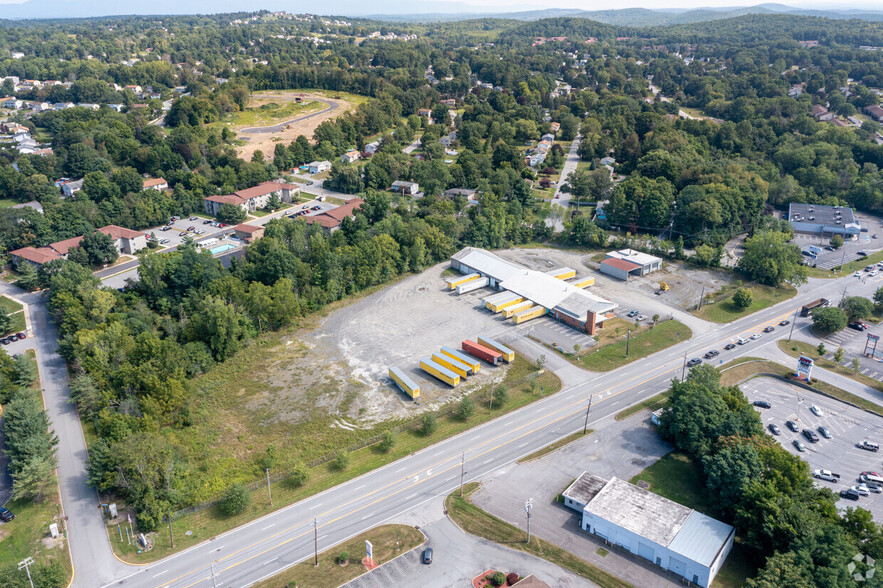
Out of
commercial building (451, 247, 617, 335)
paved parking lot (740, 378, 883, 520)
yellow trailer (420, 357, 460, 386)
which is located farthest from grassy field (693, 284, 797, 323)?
yellow trailer (420, 357, 460, 386)

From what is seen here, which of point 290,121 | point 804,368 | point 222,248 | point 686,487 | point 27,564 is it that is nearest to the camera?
point 27,564

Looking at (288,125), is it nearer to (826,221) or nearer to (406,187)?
(406,187)

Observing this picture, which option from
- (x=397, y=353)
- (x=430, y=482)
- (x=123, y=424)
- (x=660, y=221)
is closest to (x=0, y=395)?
(x=123, y=424)

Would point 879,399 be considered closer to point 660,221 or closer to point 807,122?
point 660,221

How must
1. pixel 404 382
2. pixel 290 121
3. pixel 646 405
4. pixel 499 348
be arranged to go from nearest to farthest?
pixel 646 405
pixel 404 382
pixel 499 348
pixel 290 121

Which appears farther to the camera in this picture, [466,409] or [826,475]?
[466,409]

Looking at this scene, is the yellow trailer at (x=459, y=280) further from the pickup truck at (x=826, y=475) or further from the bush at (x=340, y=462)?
the pickup truck at (x=826, y=475)

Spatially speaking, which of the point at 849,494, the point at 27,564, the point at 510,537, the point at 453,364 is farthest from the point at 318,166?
the point at 849,494

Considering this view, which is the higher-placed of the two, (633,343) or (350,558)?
(633,343)
